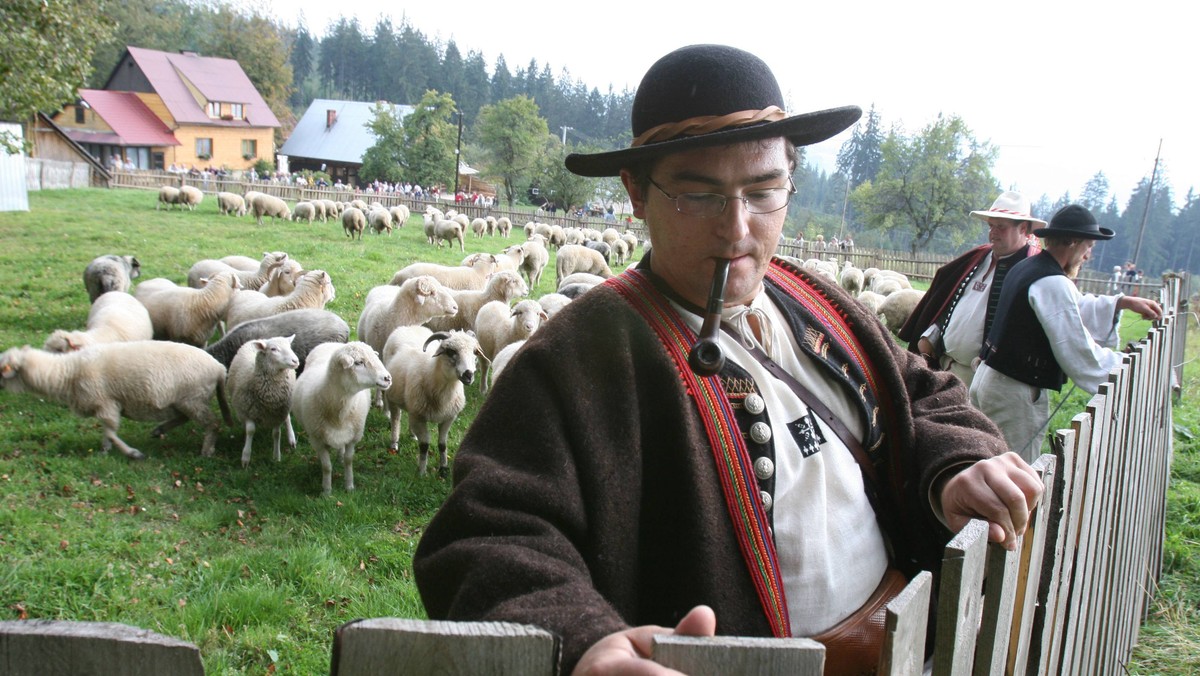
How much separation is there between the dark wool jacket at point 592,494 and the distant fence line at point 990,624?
0.32 metres

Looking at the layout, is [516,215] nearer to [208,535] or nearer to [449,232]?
[449,232]

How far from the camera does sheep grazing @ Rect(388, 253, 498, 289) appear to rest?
11.7m

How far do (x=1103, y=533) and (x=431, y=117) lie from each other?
5611 centimetres

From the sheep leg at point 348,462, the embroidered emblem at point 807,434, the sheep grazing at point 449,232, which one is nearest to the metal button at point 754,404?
the embroidered emblem at point 807,434

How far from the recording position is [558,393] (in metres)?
1.42

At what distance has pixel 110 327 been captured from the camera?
8094 mm

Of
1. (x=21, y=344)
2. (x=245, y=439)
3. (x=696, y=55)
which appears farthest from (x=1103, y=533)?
(x=21, y=344)

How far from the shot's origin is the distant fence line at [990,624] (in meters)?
0.82

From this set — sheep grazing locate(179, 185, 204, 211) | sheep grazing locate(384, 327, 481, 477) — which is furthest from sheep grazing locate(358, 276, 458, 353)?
sheep grazing locate(179, 185, 204, 211)

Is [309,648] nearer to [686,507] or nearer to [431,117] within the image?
[686,507]

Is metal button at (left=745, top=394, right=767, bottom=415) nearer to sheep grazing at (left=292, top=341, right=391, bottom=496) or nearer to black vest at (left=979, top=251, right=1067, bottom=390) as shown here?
black vest at (left=979, top=251, right=1067, bottom=390)

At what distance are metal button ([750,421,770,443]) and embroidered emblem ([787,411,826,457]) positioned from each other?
0.11 meters

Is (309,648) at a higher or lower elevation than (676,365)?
lower

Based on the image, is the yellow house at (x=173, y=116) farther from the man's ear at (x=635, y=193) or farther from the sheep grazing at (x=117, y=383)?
the man's ear at (x=635, y=193)
